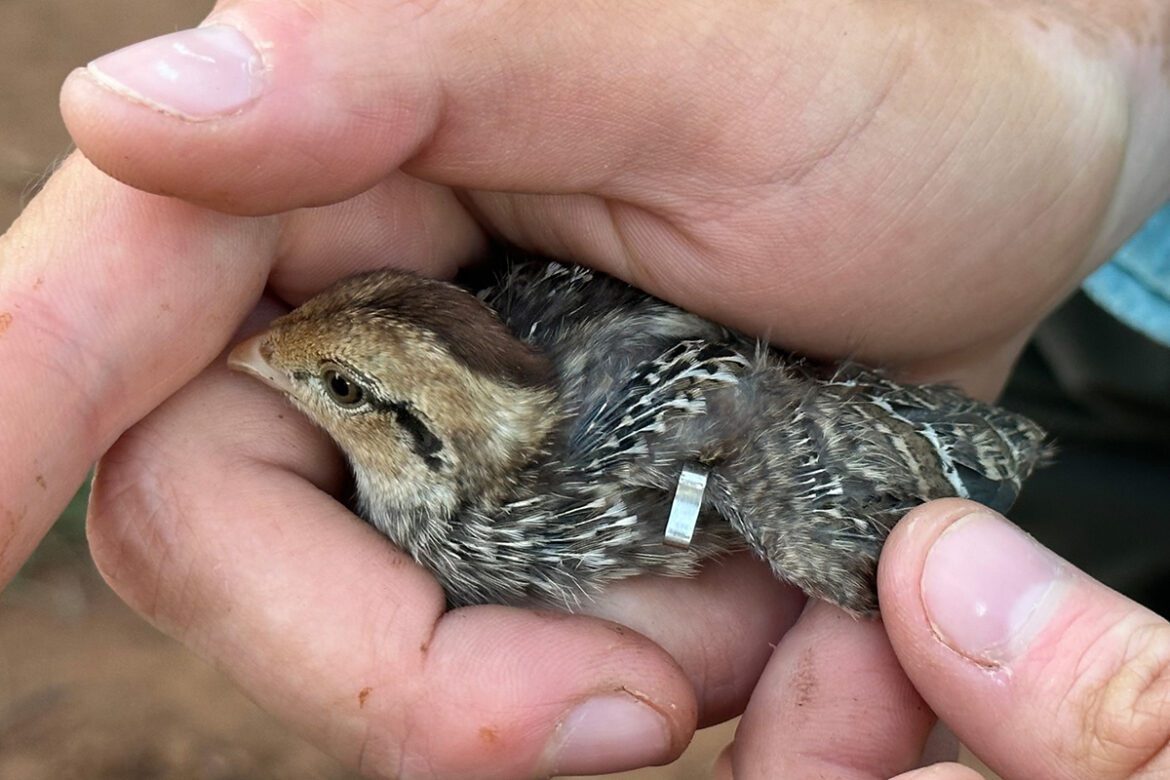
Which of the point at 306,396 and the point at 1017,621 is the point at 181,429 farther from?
the point at 1017,621

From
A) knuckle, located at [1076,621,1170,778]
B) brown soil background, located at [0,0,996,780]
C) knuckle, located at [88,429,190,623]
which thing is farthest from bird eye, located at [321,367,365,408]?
brown soil background, located at [0,0,996,780]

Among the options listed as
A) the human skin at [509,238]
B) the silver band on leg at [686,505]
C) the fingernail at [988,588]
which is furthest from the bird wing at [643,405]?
the fingernail at [988,588]

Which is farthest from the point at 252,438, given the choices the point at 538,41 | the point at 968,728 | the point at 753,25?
the point at 968,728

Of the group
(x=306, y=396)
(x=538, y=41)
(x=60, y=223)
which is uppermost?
(x=538, y=41)

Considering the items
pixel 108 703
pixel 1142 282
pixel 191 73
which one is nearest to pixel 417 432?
pixel 191 73

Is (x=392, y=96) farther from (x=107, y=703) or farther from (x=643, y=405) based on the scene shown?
(x=107, y=703)

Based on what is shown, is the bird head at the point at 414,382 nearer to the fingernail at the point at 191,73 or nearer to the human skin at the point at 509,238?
the human skin at the point at 509,238
